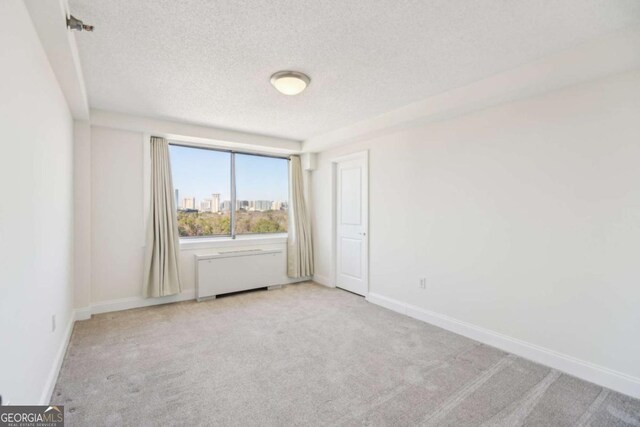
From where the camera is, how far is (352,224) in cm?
456

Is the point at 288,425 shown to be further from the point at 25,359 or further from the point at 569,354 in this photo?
the point at 569,354

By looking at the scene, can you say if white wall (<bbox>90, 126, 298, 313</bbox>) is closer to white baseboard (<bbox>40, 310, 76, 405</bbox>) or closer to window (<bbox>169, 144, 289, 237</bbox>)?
window (<bbox>169, 144, 289, 237</bbox>)

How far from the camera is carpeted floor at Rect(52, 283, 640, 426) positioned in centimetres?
185

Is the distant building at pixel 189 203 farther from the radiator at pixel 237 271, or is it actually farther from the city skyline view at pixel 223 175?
the radiator at pixel 237 271

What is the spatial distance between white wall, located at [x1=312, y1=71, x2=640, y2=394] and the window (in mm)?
2360

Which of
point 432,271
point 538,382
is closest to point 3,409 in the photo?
point 538,382

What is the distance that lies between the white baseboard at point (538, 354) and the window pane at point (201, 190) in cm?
315

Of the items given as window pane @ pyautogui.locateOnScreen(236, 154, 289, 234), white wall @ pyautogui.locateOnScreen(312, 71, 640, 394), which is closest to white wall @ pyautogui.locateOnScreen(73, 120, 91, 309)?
window pane @ pyautogui.locateOnScreen(236, 154, 289, 234)

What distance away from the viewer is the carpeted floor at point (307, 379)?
6.06 feet

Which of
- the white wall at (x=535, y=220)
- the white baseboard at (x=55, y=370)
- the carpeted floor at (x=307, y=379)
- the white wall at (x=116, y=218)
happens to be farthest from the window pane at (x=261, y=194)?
the white baseboard at (x=55, y=370)

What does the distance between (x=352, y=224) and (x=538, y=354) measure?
2692mm

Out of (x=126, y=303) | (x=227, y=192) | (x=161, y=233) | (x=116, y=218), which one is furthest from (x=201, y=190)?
(x=126, y=303)

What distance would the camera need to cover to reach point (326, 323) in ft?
11.0

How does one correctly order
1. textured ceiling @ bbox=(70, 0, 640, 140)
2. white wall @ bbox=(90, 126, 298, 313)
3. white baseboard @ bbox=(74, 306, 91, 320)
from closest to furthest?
textured ceiling @ bbox=(70, 0, 640, 140)
white baseboard @ bbox=(74, 306, 91, 320)
white wall @ bbox=(90, 126, 298, 313)
